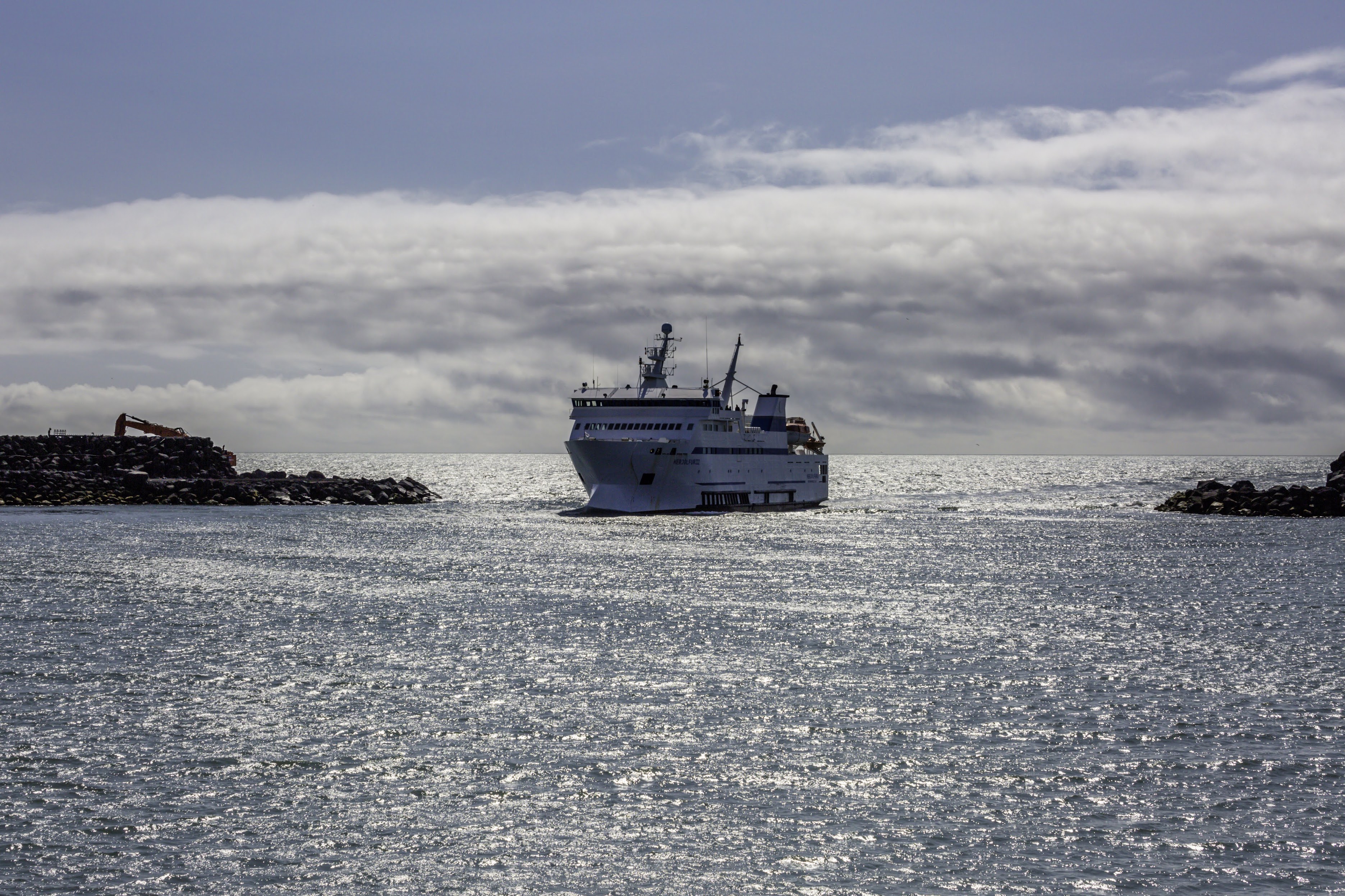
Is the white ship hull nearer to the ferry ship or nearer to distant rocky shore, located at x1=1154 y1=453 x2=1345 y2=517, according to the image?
the ferry ship

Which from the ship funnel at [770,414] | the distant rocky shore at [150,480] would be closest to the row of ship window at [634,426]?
the ship funnel at [770,414]

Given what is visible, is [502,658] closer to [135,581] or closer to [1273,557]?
[135,581]

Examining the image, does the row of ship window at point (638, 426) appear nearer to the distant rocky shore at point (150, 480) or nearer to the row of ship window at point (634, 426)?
the row of ship window at point (634, 426)

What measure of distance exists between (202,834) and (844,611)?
22165 mm

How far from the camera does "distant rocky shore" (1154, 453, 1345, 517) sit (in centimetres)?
8394

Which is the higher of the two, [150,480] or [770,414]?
[770,414]

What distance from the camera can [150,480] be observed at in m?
86.7

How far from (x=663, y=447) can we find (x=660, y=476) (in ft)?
6.81

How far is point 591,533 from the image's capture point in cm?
6150

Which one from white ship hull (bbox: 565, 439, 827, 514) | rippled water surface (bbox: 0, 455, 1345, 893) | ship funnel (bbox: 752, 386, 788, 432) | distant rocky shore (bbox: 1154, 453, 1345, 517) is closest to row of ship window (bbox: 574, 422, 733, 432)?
white ship hull (bbox: 565, 439, 827, 514)

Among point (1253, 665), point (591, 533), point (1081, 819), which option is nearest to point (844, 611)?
point (1253, 665)

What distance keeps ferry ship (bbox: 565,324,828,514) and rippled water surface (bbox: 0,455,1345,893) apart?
93.1ft

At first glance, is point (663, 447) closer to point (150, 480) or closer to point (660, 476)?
point (660, 476)

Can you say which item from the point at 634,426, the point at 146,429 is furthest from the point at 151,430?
the point at 634,426
